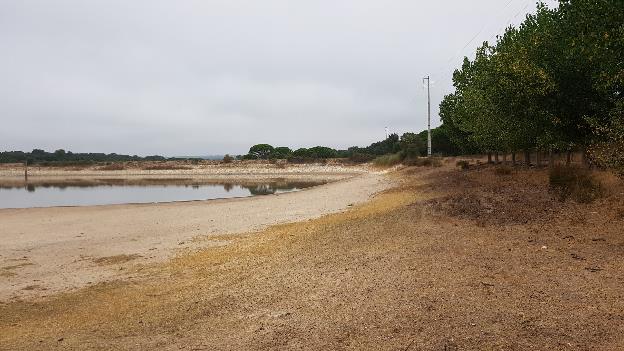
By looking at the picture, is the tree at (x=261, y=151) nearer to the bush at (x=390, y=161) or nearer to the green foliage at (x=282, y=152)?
the green foliage at (x=282, y=152)

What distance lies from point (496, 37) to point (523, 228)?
2291cm

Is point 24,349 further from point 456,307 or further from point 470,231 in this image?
point 470,231

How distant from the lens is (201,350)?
19.4ft

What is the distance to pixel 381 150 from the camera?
11531 centimetres

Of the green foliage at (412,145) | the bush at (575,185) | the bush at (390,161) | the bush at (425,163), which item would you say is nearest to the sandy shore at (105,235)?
the bush at (575,185)

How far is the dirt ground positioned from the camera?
568 centimetres

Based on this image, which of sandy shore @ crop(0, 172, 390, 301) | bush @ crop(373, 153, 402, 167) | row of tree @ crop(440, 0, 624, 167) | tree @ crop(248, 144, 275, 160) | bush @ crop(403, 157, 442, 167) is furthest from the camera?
tree @ crop(248, 144, 275, 160)

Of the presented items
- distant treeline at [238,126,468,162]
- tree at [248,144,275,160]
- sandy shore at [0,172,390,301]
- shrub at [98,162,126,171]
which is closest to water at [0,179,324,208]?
sandy shore at [0,172,390,301]

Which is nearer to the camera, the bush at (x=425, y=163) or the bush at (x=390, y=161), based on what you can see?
the bush at (x=425, y=163)

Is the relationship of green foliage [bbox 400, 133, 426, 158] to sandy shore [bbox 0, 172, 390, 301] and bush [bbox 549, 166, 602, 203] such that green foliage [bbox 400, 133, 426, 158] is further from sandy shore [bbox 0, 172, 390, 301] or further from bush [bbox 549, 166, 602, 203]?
bush [bbox 549, 166, 602, 203]

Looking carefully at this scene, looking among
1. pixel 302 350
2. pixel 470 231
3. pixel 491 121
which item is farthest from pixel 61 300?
pixel 491 121

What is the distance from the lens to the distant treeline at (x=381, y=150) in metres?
73.0

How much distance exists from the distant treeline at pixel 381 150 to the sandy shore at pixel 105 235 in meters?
37.2

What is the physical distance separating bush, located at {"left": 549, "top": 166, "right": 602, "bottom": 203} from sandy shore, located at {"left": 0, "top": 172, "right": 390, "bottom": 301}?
Answer: 10.5 m
